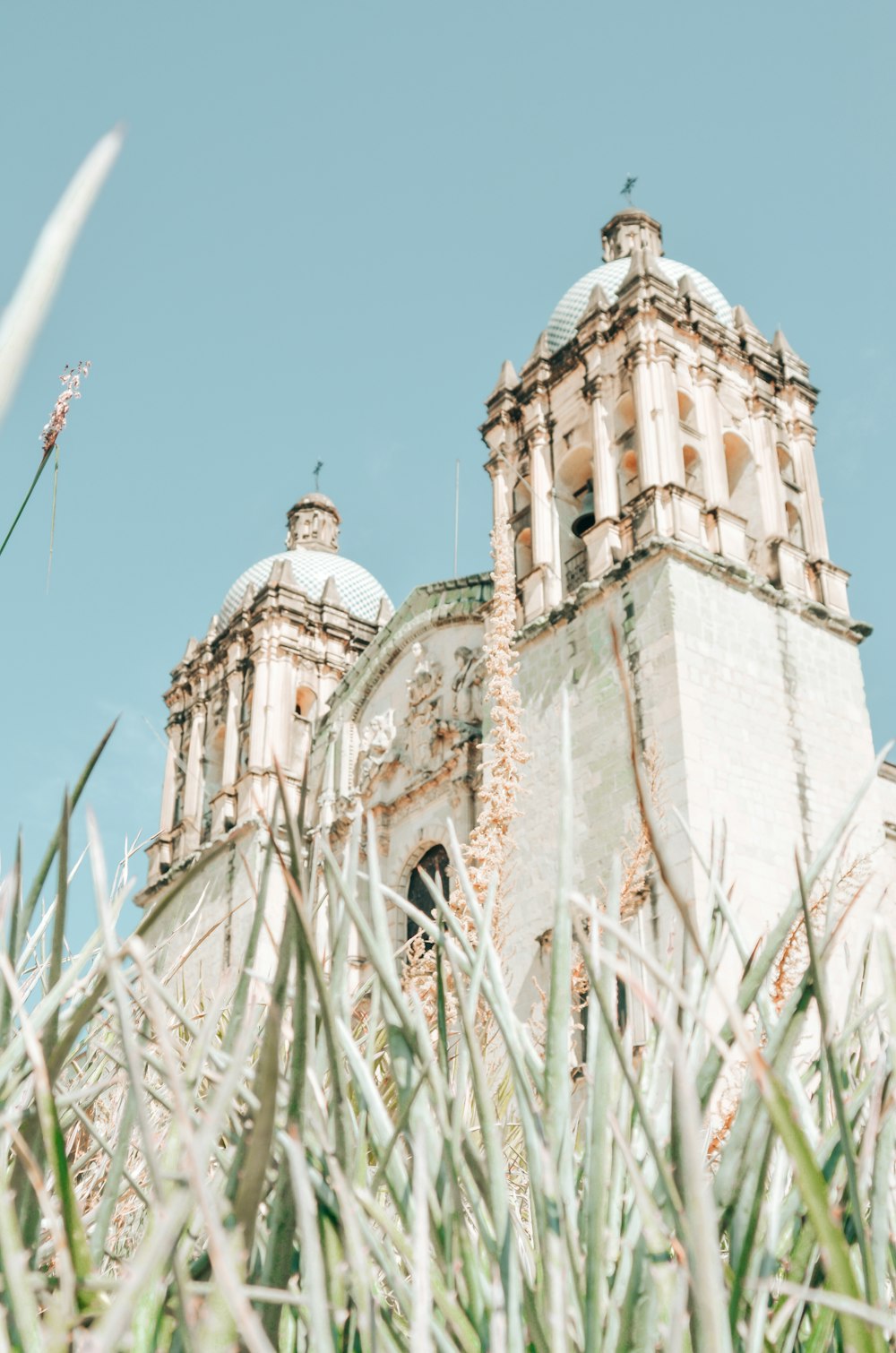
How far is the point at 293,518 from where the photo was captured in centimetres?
2548

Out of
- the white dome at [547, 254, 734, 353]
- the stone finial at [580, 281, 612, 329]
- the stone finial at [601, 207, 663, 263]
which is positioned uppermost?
the stone finial at [601, 207, 663, 263]

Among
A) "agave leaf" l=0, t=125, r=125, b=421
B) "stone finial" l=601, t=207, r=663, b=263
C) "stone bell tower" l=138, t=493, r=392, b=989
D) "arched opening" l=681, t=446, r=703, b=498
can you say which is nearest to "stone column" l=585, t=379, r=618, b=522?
"arched opening" l=681, t=446, r=703, b=498

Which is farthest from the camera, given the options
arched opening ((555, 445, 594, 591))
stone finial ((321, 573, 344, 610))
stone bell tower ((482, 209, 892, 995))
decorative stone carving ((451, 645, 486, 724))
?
stone finial ((321, 573, 344, 610))

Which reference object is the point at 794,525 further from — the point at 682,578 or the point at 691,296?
the point at 682,578

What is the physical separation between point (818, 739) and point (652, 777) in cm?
1031

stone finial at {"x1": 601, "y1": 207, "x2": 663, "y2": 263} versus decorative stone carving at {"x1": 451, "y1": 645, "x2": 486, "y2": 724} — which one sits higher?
stone finial at {"x1": 601, "y1": 207, "x2": 663, "y2": 263}

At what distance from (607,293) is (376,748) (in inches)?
246

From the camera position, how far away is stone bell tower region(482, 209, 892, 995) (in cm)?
1079

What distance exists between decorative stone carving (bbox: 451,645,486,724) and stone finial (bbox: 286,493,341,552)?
10698 millimetres

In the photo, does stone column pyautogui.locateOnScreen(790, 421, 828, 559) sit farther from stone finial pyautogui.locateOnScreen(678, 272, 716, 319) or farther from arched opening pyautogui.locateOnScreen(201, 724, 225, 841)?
arched opening pyautogui.locateOnScreen(201, 724, 225, 841)

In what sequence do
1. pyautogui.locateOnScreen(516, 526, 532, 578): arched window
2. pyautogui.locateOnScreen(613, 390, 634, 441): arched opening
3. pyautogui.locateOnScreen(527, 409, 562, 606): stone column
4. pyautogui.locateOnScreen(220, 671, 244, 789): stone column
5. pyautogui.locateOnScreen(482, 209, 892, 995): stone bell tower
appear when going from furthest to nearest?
pyautogui.locateOnScreen(220, 671, 244, 789): stone column < pyautogui.locateOnScreen(516, 526, 532, 578): arched window < pyautogui.locateOnScreen(613, 390, 634, 441): arched opening < pyautogui.locateOnScreen(527, 409, 562, 606): stone column < pyautogui.locateOnScreen(482, 209, 892, 995): stone bell tower

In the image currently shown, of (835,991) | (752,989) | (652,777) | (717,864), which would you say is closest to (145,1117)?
(752,989)

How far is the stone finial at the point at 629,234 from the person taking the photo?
16.8 m

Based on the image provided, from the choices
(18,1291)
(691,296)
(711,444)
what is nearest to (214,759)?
(711,444)
